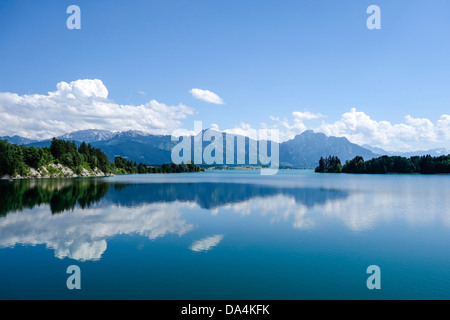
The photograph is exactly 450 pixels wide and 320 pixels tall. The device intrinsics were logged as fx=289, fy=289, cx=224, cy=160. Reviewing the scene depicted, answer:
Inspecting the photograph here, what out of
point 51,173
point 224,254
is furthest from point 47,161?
point 224,254

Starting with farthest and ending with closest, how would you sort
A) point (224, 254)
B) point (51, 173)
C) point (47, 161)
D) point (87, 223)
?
point (47, 161) → point (51, 173) → point (87, 223) → point (224, 254)

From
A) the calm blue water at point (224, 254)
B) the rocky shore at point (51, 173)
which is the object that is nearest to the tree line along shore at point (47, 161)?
the rocky shore at point (51, 173)

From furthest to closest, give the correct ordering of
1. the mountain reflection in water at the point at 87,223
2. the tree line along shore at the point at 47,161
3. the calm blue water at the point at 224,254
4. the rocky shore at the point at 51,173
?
the rocky shore at the point at 51,173 < the tree line along shore at the point at 47,161 < the mountain reflection in water at the point at 87,223 < the calm blue water at the point at 224,254

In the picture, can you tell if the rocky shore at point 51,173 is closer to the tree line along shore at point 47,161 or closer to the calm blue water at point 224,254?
the tree line along shore at point 47,161

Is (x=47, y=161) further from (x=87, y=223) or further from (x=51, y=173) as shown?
(x=87, y=223)

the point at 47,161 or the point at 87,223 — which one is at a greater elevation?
the point at 47,161

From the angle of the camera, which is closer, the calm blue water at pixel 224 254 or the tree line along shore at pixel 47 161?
the calm blue water at pixel 224 254

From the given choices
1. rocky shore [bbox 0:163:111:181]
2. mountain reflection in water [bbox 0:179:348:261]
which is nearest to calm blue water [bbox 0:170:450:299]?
mountain reflection in water [bbox 0:179:348:261]

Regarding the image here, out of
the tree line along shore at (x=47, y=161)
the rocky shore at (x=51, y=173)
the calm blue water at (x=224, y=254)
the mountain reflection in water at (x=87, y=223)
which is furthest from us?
the rocky shore at (x=51, y=173)

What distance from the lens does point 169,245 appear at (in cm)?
2494
